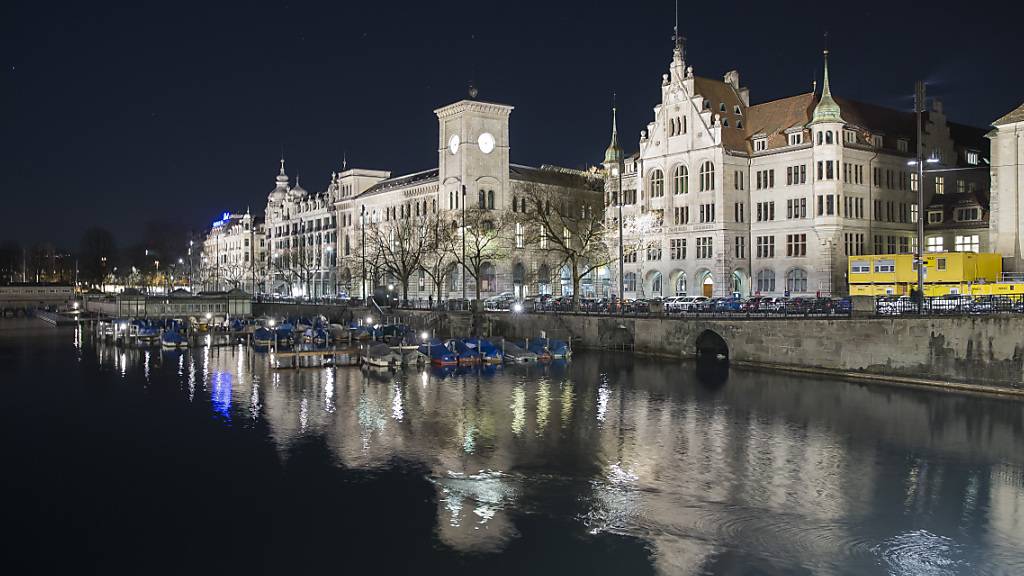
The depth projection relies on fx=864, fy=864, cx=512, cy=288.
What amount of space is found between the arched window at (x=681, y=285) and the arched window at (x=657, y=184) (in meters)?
8.83

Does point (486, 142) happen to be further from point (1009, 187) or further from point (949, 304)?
point (949, 304)

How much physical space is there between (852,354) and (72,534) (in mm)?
42141

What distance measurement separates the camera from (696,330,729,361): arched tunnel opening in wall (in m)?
64.6

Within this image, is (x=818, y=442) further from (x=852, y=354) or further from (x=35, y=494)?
(x=35, y=494)

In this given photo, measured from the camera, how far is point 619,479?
98.1 feet

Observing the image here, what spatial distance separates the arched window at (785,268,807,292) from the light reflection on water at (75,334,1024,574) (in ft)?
99.8

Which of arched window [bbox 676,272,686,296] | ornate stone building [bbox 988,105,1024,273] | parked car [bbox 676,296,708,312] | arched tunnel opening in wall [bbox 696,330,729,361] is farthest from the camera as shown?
arched window [bbox 676,272,686,296]

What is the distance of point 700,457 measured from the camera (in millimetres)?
32938

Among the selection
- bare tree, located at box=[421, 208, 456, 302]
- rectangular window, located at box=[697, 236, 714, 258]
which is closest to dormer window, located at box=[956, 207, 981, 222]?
rectangular window, located at box=[697, 236, 714, 258]

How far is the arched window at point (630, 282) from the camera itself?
3756 inches

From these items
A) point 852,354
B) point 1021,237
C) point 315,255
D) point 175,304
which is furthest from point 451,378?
point 315,255

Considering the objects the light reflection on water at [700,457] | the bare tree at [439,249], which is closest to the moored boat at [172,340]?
the bare tree at [439,249]

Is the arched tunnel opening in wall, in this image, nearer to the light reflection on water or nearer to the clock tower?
the light reflection on water

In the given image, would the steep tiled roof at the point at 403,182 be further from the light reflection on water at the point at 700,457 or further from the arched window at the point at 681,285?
the light reflection on water at the point at 700,457
